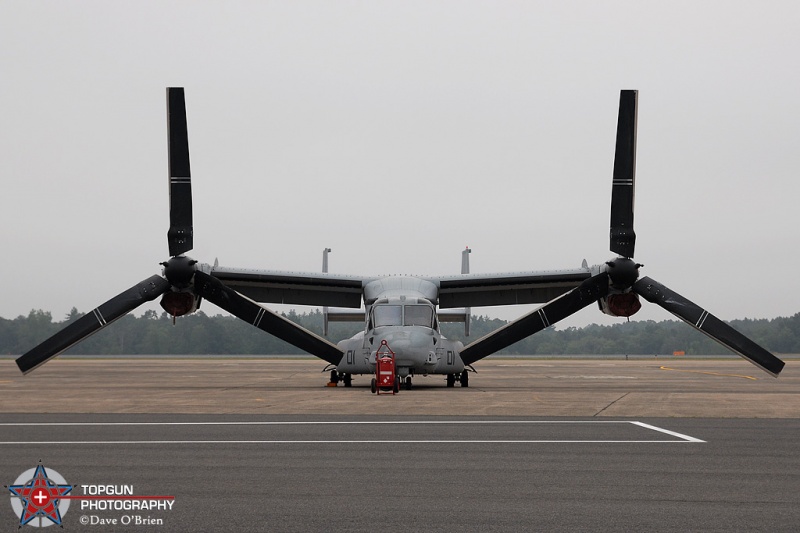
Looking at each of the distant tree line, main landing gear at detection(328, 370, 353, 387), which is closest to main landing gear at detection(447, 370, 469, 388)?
main landing gear at detection(328, 370, 353, 387)

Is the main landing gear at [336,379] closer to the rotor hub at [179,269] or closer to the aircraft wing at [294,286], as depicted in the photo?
the aircraft wing at [294,286]

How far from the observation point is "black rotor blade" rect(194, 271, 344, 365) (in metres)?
30.1

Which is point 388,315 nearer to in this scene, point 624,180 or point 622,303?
point 622,303

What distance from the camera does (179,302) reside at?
30.3 meters

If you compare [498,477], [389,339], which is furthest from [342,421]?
[389,339]

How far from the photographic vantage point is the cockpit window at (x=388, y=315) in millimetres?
28719

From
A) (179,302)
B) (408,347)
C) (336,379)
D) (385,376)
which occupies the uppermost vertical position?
(179,302)

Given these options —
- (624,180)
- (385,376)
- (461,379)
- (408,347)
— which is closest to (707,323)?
(624,180)

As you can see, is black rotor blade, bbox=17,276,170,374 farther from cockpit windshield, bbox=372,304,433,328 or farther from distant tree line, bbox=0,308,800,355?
distant tree line, bbox=0,308,800,355

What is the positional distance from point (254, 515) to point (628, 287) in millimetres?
23072

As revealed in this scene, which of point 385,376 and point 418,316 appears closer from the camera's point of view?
point 385,376

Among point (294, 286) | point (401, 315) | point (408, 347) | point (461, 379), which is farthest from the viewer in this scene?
point (294, 286)

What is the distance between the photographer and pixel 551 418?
17.5 metres

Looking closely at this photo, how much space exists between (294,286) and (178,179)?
6.97 m
